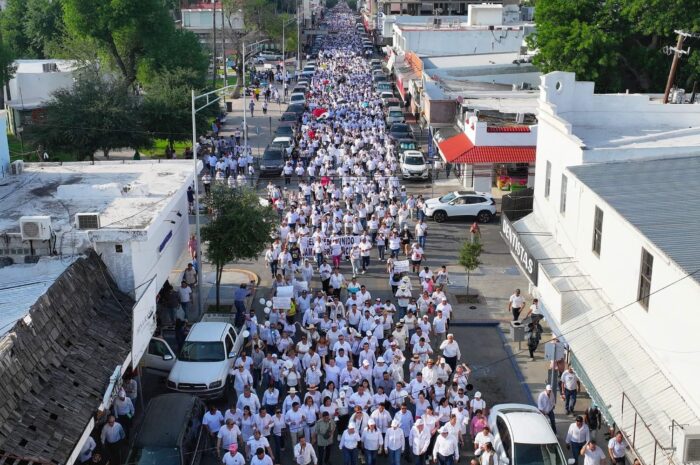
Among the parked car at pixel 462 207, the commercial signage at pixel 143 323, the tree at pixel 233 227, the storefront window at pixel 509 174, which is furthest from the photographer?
the storefront window at pixel 509 174

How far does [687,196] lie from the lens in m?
17.4

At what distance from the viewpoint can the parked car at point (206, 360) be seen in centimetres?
1786

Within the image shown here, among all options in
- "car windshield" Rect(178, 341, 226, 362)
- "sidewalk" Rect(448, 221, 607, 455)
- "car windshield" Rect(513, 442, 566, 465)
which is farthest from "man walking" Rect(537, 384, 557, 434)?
"car windshield" Rect(178, 341, 226, 362)

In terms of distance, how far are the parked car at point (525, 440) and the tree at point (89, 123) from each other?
27.6 metres

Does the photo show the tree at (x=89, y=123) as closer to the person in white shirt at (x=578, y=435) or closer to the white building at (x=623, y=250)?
the white building at (x=623, y=250)

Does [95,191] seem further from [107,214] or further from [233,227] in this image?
[233,227]

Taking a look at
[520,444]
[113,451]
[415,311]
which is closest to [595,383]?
[520,444]

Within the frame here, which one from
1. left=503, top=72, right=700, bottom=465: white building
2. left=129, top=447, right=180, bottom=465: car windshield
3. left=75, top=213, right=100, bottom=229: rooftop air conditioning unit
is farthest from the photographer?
left=75, top=213, right=100, bottom=229: rooftop air conditioning unit

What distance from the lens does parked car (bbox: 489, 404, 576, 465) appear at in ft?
46.8

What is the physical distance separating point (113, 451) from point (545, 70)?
34507 mm

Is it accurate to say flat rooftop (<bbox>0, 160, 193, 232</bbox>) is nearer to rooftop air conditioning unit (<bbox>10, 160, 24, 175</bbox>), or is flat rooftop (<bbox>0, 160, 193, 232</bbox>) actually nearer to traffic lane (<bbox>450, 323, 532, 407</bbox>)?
rooftop air conditioning unit (<bbox>10, 160, 24, 175</bbox>)

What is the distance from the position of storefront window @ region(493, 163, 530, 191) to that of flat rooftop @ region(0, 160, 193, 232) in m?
15.0

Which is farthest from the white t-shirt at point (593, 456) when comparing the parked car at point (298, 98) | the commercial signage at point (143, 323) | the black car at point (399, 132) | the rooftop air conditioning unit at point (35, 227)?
the parked car at point (298, 98)

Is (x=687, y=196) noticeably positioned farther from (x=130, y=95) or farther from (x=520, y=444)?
(x=130, y=95)
